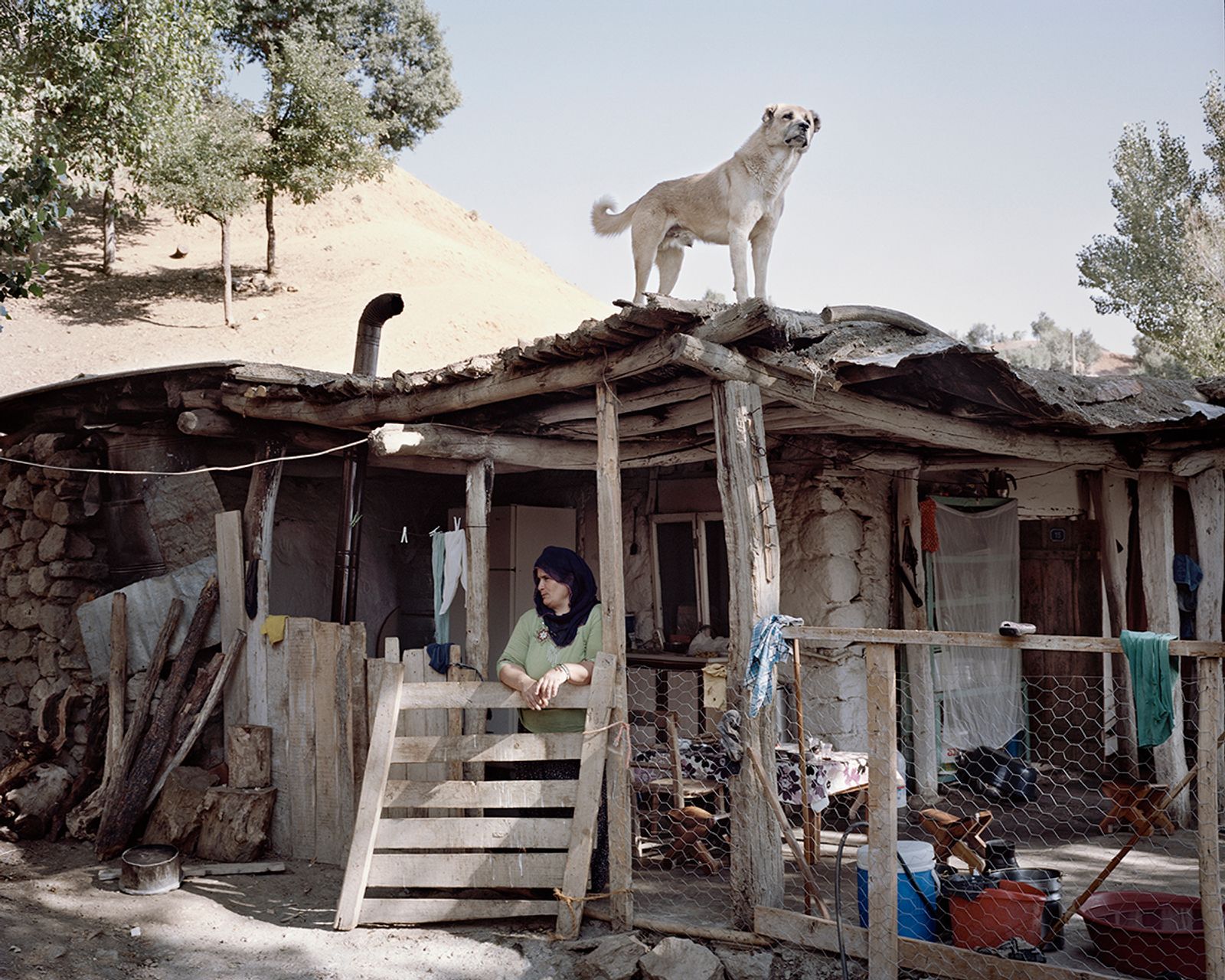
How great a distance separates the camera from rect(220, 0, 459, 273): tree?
75.8ft

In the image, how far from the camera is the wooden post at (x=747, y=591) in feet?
14.7

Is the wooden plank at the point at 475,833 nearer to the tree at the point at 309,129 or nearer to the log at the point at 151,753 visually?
the log at the point at 151,753

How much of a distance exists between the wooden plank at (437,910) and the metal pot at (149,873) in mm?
1350

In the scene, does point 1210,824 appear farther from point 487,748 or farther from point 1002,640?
point 487,748

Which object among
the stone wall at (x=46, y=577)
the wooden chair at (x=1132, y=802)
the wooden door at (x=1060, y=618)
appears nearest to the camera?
the wooden chair at (x=1132, y=802)

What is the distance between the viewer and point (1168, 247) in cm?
2252

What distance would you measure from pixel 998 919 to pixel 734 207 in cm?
416

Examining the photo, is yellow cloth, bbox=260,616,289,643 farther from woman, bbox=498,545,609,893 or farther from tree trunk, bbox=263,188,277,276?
tree trunk, bbox=263,188,277,276

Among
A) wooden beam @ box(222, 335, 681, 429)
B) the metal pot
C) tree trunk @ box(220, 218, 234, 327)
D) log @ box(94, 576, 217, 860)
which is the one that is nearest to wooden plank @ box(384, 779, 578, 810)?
the metal pot

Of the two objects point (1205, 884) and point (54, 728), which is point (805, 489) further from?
point (54, 728)

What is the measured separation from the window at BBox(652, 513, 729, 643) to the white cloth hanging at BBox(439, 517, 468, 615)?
2439mm

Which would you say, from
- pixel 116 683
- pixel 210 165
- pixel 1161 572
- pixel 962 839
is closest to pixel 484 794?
pixel 962 839

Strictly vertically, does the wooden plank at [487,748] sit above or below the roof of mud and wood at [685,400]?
below

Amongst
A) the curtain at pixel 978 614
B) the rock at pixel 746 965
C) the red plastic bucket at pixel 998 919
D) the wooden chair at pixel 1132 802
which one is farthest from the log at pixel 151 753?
the wooden chair at pixel 1132 802
